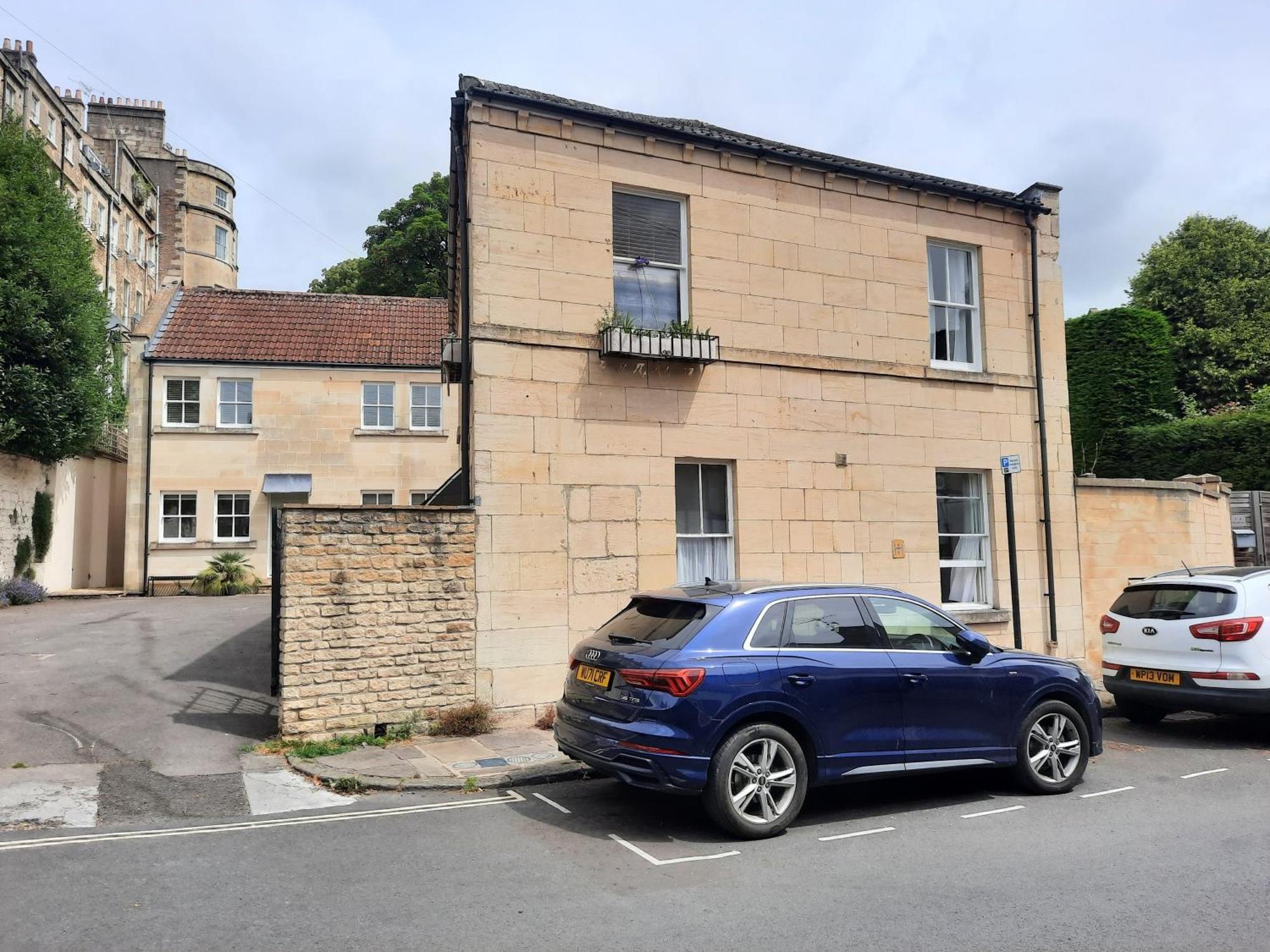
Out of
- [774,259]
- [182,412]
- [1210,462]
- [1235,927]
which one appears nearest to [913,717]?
[1235,927]

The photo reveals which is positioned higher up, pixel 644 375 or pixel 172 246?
pixel 172 246

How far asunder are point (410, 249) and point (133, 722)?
3511 centimetres

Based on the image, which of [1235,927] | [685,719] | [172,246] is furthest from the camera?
[172,246]

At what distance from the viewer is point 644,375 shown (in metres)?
10.7

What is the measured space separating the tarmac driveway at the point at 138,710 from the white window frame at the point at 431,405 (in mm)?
9753

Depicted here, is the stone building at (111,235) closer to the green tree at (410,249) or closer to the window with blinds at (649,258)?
the green tree at (410,249)

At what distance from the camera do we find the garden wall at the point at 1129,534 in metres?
13.5

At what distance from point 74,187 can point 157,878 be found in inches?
1336

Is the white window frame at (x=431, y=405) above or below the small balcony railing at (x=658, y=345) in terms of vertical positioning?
above

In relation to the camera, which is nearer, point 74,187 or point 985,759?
point 985,759

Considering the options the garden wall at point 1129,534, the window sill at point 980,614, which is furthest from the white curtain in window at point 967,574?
the garden wall at point 1129,534

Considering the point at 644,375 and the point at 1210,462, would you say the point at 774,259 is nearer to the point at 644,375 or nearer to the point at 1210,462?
the point at 644,375

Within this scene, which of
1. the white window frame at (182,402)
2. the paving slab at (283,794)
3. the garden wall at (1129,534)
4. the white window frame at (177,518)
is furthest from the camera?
the white window frame at (182,402)

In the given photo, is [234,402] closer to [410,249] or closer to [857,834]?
[410,249]
